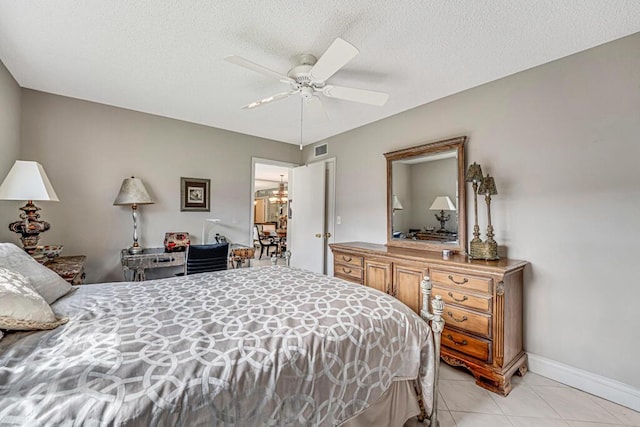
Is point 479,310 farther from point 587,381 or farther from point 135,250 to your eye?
point 135,250

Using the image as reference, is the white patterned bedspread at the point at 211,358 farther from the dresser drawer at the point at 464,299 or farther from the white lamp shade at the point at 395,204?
the white lamp shade at the point at 395,204

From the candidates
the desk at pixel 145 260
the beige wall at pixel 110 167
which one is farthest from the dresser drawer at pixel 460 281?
the beige wall at pixel 110 167

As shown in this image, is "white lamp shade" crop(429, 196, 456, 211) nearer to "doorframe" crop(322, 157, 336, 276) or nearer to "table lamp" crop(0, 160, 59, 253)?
"doorframe" crop(322, 157, 336, 276)

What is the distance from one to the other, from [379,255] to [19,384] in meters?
2.61

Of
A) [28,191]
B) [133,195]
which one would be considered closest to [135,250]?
[133,195]

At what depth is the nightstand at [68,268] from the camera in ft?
7.38

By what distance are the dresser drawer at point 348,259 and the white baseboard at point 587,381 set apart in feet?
5.53

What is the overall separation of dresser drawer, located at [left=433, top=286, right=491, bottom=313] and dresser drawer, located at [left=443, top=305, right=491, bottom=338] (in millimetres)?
50

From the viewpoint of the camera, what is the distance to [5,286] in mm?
1102

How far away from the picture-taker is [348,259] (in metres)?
3.36

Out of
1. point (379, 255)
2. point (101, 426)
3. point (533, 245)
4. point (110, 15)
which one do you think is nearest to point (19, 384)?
point (101, 426)

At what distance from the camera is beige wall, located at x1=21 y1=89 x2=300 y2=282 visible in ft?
10.3

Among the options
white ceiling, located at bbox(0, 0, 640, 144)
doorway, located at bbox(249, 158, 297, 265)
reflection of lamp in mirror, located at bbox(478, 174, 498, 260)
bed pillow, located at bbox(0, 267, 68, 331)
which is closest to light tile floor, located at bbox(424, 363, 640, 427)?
reflection of lamp in mirror, located at bbox(478, 174, 498, 260)

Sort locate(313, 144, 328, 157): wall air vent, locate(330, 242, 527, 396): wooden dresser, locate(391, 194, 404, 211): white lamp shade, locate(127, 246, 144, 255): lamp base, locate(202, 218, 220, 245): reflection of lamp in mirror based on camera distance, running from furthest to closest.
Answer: locate(313, 144, 328, 157): wall air vent < locate(202, 218, 220, 245): reflection of lamp in mirror < locate(391, 194, 404, 211): white lamp shade < locate(127, 246, 144, 255): lamp base < locate(330, 242, 527, 396): wooden dresser
